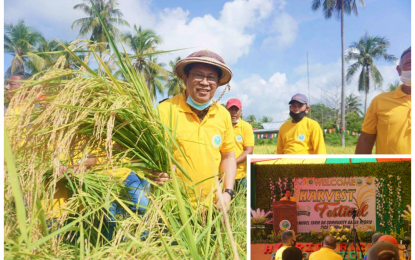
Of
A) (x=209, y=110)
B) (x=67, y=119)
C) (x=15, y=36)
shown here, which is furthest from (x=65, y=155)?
(x=15, y=36)

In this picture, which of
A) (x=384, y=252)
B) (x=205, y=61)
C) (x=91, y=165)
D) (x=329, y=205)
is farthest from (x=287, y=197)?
(x=91, y=165)

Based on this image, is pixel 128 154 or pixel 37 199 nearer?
pixel 37 199

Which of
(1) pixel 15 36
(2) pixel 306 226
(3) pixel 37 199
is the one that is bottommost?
(2) pixel 306 226

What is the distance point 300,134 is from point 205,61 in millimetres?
1874

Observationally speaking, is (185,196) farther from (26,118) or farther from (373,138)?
(373,138)

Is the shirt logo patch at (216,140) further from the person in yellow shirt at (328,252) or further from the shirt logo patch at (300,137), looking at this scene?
the shirt logo patch at (300,137)

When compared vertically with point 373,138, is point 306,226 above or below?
below

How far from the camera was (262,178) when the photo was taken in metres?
3.06

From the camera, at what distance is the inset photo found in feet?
7.93

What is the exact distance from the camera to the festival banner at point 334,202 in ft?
9.30

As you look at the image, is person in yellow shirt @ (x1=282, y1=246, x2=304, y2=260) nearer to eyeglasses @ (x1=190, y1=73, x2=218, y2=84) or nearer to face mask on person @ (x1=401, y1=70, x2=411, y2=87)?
eyeglasses @ (x1=190, y1=73, x2=218, y2=84)

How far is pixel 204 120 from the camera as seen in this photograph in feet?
6.20

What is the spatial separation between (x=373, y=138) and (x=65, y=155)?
235 cm

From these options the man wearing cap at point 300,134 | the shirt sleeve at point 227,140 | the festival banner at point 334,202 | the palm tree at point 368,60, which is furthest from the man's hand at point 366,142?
the palm tree at point 368,60
